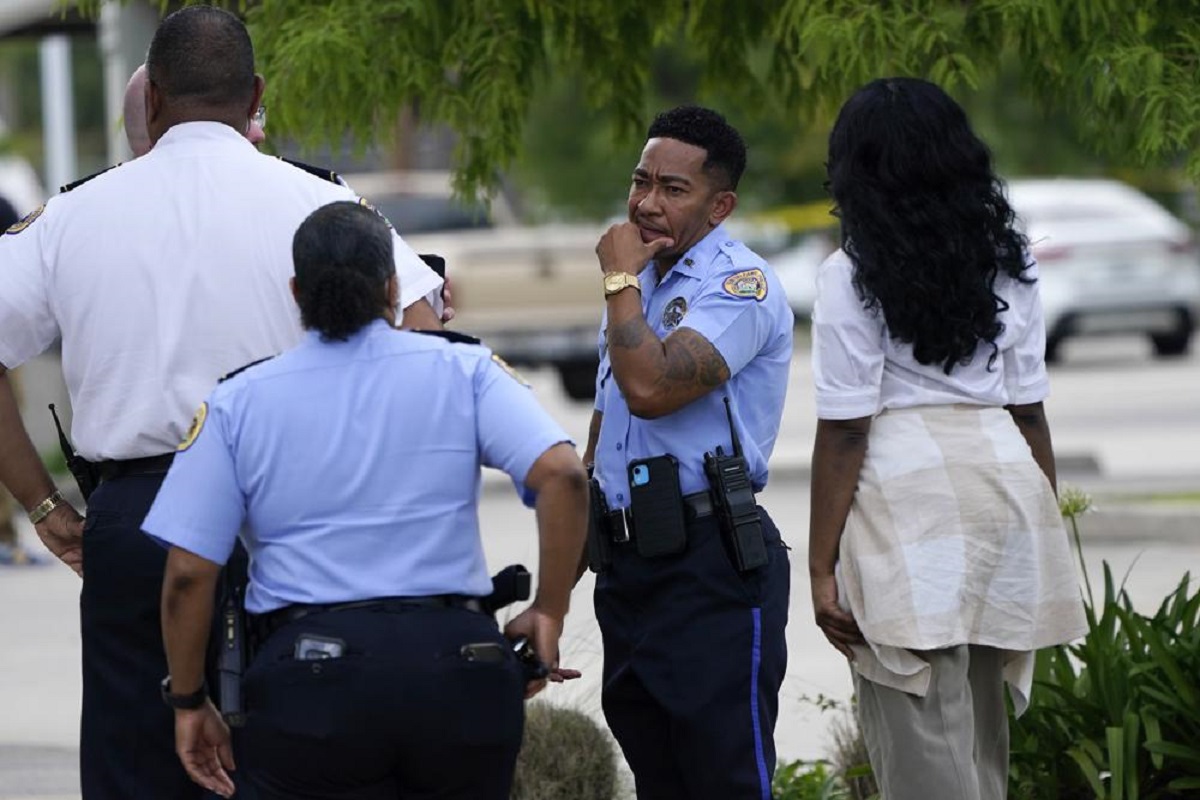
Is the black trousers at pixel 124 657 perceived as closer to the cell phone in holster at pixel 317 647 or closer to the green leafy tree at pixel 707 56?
the cell phone in holster at pixel 317 647

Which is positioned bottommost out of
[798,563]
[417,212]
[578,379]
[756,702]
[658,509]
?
[578,379]

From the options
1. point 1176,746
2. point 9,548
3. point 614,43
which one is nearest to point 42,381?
point 9,548

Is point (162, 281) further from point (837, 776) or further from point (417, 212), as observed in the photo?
point (417, 212)

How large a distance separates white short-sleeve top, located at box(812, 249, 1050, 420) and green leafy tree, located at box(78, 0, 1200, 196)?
1.32 metres

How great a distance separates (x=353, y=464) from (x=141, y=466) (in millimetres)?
846

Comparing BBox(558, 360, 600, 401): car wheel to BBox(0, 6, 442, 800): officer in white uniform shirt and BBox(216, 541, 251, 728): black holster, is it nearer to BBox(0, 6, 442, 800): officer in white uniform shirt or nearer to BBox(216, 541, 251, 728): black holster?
BBox(0, 6, 442, 800): officer in white uniform shirt

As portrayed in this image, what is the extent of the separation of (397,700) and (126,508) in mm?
954

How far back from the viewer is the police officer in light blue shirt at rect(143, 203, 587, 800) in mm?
3449

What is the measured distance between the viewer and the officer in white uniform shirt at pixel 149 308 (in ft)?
13.5

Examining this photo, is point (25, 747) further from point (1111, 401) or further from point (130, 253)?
point (1111, 401)

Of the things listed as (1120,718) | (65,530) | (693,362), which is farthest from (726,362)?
(1120,718)

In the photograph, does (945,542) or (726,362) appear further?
(726,362)

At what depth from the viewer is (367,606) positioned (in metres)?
3.50

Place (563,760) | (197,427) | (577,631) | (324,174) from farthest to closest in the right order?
(577,631), (563,760), (324,174), (197,427)
